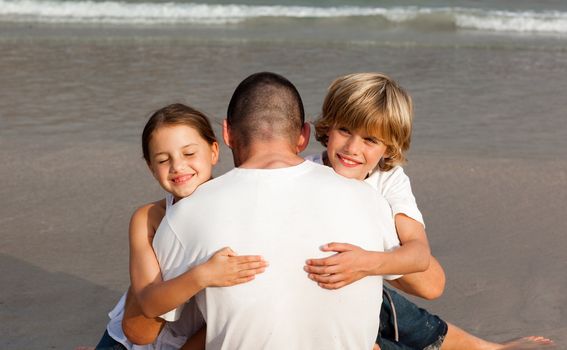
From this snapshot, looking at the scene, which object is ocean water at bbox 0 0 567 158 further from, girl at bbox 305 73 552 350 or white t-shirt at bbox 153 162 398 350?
white t-shirt at bbox 153 162 398 350

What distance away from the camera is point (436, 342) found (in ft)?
12.3

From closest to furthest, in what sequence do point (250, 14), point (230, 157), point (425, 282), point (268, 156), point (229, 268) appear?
point (229, 268) < point (268, 156) < point (425, 282) < point (230, 157) < point (250, 14)

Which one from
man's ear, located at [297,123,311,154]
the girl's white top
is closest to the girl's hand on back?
the girl's white top

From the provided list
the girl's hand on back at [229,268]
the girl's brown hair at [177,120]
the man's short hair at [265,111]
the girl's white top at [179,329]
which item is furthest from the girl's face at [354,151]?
the girl's hand on back at [229,268]

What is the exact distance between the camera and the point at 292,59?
10930mm

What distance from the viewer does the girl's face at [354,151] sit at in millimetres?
3162

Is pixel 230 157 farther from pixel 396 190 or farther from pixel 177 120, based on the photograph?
pixel 177 120

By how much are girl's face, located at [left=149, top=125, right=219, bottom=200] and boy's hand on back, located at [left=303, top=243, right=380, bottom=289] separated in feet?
2.12

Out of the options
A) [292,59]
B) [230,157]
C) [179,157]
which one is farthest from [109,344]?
[292,59]

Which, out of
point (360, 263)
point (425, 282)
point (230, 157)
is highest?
point (360, 263)

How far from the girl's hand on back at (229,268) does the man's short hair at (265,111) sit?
1.34ft

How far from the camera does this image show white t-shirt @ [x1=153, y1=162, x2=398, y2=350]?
2.50 meters

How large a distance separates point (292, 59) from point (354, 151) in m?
7.88

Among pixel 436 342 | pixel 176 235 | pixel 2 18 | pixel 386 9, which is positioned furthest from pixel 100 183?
pixel 386 9
